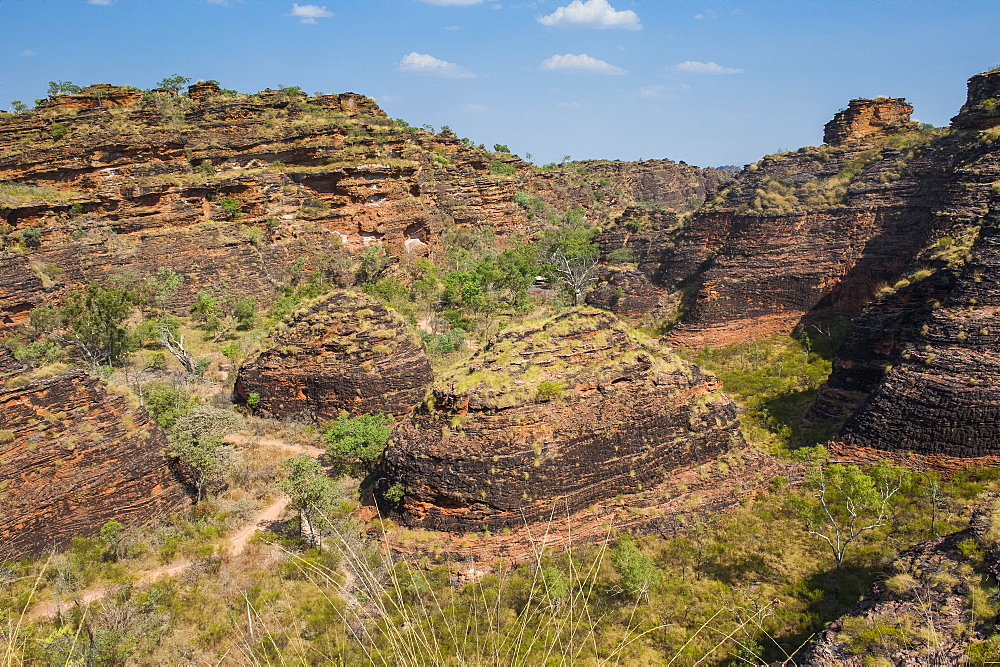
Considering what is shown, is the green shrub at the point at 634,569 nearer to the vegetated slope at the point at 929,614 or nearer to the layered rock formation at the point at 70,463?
the vegetated slope at the point at 929,614

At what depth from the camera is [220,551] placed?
13.1 metres

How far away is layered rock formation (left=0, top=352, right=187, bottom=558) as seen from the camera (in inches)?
476

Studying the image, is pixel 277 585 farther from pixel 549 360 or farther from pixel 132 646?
pixel 549 360

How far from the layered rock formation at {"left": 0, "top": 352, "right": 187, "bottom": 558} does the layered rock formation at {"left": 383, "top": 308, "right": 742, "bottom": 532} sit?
5.82m

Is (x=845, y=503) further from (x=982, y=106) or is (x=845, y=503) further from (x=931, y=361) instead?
(x=982, y=106)

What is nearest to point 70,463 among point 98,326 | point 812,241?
point 98,326

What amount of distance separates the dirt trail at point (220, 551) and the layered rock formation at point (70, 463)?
1.63 metres

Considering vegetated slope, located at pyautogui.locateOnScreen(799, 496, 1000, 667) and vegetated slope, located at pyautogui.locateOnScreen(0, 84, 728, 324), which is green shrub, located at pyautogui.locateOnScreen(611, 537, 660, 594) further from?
vegetated slope, located at pyautogui.locateOnScreen(0, 84, 728, 324)

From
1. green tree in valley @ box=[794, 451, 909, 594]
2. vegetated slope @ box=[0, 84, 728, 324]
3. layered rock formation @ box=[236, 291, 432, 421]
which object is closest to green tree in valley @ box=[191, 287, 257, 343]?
vegetated slope @ box=[0, 84, 728, 324]

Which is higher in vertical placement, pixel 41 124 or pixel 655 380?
pixel 41 124

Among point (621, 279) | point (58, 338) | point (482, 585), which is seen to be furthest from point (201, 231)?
point (482, 585)

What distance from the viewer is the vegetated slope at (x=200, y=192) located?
2809 centimetres

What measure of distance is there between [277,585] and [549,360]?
7.23 m

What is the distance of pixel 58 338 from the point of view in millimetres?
23750
